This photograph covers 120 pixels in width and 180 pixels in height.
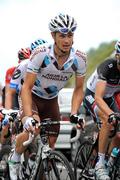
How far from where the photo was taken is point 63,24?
27.0 ft

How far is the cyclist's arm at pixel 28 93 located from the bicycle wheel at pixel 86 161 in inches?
56.0

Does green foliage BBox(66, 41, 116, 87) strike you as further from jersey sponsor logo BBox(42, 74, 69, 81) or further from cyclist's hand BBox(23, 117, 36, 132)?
cyclist's hand BBox(23, 117, 36, 132)

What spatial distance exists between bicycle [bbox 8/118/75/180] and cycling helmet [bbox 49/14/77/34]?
45.2 inches

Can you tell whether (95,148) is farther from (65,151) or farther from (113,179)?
(65,151)

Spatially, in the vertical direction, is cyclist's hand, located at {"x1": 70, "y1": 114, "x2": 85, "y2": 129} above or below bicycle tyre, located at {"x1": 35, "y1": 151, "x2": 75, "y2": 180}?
above

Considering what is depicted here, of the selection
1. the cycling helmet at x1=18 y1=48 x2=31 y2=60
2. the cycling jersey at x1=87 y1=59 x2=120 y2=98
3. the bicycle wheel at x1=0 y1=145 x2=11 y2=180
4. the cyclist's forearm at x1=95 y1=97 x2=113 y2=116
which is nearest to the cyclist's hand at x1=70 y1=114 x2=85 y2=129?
the cyclist's forearm at x1=95 y1=97 x2=113 y2=116

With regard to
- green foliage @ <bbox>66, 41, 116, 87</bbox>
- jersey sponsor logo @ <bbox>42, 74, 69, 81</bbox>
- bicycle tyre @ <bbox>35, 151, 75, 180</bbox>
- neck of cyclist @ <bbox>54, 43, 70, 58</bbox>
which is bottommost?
green foliage @ <bbox>66, 41, 116, 87</bbox>

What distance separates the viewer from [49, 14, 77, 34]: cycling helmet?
818cm

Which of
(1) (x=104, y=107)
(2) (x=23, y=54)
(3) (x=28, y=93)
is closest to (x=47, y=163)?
(3) (x=28, y=93)

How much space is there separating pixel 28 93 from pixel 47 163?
944 mm

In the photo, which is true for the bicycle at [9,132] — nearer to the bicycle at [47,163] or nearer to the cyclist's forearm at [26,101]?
the cyclist's forearm at [26,101]

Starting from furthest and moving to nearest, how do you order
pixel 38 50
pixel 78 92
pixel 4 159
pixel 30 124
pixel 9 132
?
pixel 9 132
pixel 4 159
pixel 78 92
pixel 38 50
pixel 30 124

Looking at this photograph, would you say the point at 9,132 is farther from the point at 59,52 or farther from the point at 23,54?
the point at 59,52

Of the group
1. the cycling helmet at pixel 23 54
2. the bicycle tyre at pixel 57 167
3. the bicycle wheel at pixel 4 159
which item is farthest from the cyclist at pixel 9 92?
the bicycle tyre at pixel 57 167
